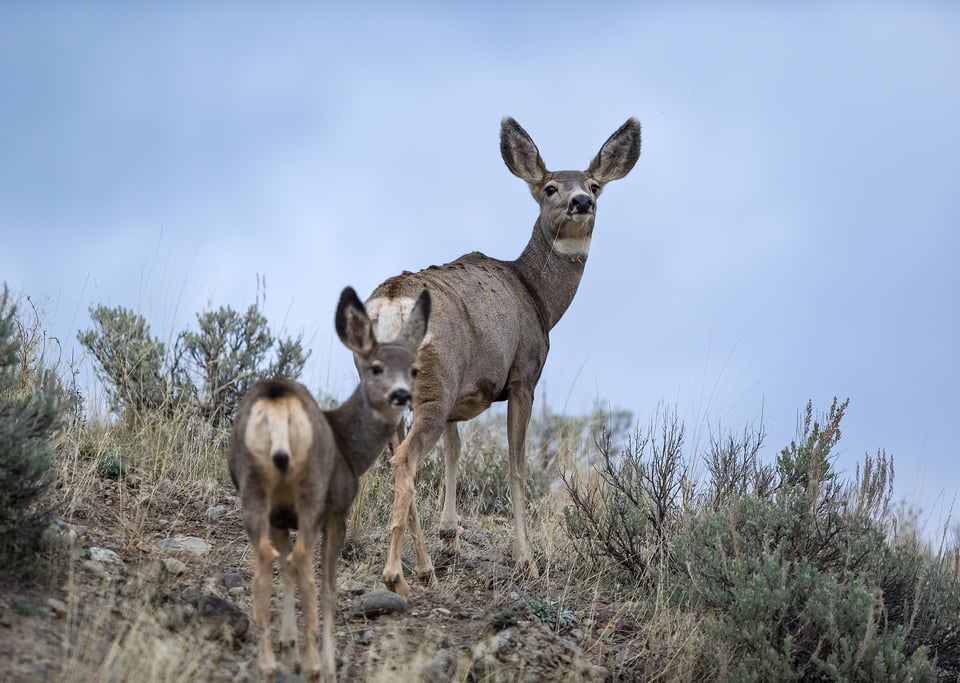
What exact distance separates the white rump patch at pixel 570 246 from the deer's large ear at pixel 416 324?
329cm

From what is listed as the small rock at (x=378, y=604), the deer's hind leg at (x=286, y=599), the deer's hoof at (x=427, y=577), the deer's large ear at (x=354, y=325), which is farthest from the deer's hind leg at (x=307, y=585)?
the deer's hoof at (x=427, y=577)

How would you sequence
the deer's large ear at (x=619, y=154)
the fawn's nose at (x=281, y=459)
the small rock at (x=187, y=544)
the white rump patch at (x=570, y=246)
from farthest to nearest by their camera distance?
1. the deer's large ear at (x=619, y=154)
2. the white rump patch at (x=570, y=246)
3. the small rock at (x=187, y=544)
4. the fawn's nose at (x=281, y=459)

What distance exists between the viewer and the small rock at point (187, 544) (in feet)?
26.1

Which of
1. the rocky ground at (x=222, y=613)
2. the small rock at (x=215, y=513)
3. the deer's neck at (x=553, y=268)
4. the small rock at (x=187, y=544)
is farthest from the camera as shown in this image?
the deer's neck at (x=553, y=268)

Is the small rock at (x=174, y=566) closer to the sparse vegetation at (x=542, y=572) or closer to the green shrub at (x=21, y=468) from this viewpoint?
the sparse vegetation at (x=542, y=572)

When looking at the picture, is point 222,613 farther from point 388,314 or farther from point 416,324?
point 388,314

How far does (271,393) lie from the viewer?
5656mm

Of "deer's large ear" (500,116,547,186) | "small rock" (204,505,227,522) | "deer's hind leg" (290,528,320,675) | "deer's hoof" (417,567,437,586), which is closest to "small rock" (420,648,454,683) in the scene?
"deer's hind leg" (290,528,320,675)

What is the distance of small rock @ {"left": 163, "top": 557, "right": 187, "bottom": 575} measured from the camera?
289 inches

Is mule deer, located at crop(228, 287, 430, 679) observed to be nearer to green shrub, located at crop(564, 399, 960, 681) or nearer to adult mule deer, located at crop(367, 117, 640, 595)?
adult mule deer, located at crop(367, 117, 640, 595)

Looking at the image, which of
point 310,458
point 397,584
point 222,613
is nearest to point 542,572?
point 397,584

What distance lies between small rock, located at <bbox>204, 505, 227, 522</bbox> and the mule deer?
7.90ft

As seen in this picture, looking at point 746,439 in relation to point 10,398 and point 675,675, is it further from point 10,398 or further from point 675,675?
point 10,398

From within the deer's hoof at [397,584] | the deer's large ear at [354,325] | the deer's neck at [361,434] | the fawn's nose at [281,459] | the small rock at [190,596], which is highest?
the deer's large ear at [354,325]
